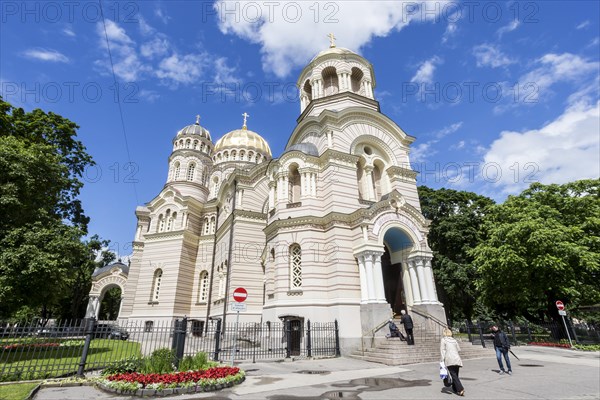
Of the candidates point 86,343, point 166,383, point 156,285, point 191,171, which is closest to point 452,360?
point 166,383

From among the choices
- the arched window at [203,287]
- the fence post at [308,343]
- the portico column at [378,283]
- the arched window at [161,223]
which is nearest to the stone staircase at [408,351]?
the portico column at [378,283]

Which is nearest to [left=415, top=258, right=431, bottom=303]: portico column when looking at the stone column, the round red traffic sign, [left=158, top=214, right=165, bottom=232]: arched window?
the stone column

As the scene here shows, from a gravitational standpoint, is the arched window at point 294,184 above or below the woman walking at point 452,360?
above

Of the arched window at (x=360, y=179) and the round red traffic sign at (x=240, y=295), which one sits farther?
the arched window at (x=360, y=179)

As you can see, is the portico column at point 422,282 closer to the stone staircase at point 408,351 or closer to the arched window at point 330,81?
the stone staircase at point 408,351

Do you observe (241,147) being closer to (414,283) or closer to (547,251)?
(414,283)

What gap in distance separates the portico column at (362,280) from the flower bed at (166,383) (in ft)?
28.5

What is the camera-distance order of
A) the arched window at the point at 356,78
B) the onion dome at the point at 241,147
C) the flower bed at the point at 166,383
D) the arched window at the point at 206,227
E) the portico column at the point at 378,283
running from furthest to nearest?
the onion dome at the point at 241,147
the arched window at the point at 206,227
the arched window at the point at 356,78
the portico column at the point at 378,283
the flower bed at the point at 166,383

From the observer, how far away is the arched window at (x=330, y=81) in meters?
24.1

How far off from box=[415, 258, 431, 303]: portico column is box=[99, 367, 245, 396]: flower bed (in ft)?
38.9

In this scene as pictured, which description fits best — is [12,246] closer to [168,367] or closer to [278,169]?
[168,367]

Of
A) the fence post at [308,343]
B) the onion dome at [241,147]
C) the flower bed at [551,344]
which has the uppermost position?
the onion dome at [241,147]

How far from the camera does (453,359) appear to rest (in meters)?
7.46

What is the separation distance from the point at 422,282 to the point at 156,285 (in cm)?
2208
